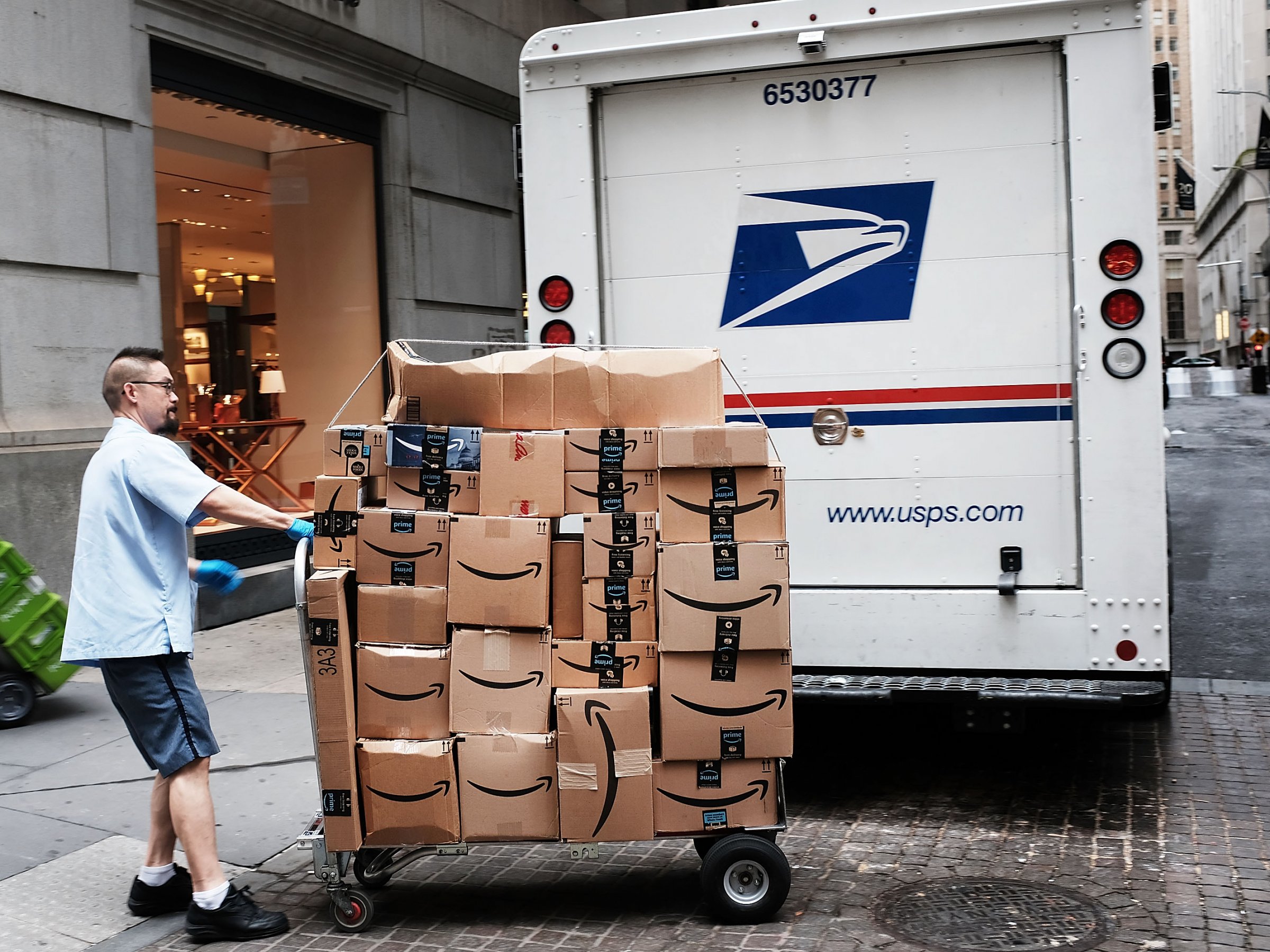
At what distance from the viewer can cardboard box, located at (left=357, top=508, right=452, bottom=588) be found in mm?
4242

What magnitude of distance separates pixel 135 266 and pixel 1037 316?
6440mm

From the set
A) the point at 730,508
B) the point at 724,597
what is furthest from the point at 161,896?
the point at 730,508

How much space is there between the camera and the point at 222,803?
18.6 feet

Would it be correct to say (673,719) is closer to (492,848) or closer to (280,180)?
(492,848)

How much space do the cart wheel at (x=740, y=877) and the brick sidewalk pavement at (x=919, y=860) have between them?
65mm

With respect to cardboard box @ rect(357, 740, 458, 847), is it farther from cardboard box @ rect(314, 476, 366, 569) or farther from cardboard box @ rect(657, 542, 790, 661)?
cardboard box @ rect(657, 542, 790, 661)

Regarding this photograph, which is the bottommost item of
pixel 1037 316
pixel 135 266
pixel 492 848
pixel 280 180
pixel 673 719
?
pixel 492 848

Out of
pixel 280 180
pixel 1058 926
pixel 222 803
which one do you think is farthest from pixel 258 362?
pixel 1058 926

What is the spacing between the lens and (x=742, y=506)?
423 centimetres

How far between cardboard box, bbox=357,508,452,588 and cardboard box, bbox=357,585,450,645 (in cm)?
3

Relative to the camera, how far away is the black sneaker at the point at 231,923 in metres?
4.19

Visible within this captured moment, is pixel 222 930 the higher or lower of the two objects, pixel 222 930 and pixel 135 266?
the lower

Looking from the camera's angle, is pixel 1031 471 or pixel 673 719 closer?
pixel 673 719

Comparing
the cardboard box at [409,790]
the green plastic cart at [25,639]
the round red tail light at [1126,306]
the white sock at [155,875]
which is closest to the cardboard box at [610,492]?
the cardboard box at [409,790]
